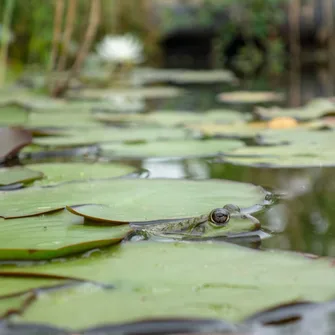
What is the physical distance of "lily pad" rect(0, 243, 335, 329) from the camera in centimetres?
61

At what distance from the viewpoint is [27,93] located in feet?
9.68

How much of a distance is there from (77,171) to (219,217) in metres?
0.55

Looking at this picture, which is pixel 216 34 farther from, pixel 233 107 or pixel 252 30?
pixel 233 107

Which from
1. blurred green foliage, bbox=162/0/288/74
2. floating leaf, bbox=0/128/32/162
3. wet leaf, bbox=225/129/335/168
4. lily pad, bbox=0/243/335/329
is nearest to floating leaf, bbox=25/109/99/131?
floating leaf, bbox=0/128/32/162

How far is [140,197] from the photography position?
1.06 m

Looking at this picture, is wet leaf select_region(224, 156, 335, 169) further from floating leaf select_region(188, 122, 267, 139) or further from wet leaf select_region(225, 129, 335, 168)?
floating leaf select_region(188, 122, 267, 139)

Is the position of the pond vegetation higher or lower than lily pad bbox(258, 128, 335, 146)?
lower

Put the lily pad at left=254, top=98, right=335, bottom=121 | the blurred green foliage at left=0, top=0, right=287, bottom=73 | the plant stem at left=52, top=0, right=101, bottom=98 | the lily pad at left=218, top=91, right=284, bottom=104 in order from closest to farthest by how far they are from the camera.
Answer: the lily pad at left=254, top=98, right=335, bottom=121
the plant stem at left=52, top=0, right=101, bottom=98
the lily pad at left=218, top=91, right=284, bottom=104
the blurred green foliage at left=0, top=0, right=287, bottom=73

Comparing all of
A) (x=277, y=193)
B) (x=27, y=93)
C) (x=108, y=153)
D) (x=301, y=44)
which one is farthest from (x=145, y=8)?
(x=277, y=193)

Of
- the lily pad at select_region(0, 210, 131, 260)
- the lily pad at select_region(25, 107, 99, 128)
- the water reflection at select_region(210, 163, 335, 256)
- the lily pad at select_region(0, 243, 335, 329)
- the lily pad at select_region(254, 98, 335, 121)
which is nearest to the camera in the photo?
the lily pad at select_region(0, 243, 335, 329)

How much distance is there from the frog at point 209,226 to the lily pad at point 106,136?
0.87m

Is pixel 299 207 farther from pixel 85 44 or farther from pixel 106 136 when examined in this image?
pixel 85 44

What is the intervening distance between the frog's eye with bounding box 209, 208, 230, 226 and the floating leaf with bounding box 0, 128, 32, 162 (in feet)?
2.42

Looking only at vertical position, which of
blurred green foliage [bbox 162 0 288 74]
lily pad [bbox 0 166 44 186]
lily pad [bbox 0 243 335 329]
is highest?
blurred green foliage [bbox 162 0 288 74]
